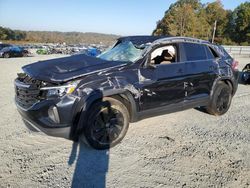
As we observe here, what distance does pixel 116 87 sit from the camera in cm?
379

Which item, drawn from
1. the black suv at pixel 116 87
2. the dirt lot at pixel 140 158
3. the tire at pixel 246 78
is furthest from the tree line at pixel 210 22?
the dirt lot at pixel 140 158

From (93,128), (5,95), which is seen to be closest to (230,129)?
(93,128)

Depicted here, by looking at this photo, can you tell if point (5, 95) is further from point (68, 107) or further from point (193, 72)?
point (193, 72)

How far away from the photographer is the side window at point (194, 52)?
4.88 m

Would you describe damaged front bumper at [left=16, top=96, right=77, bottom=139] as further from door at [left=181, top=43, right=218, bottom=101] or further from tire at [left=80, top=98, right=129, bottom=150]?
door at [left=181, top=43, right=218, bottom=101]

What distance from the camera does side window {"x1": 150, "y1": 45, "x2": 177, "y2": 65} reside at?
4.76m

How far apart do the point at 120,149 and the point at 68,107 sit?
112cm

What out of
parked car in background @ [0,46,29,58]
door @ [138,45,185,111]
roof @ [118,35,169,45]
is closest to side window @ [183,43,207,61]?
door @ [138,45,185,111]

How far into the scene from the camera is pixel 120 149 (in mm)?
3871

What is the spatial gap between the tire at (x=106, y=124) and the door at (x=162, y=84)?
46 centimetres

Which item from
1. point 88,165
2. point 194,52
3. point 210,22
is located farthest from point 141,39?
point 210,22

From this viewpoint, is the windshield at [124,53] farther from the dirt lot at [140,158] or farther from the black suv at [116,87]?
the dirt lot at [140,158]

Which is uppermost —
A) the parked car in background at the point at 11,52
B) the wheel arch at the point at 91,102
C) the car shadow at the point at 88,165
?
the wheel arch at the point at 91,102

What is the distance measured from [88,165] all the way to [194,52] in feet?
10.5
